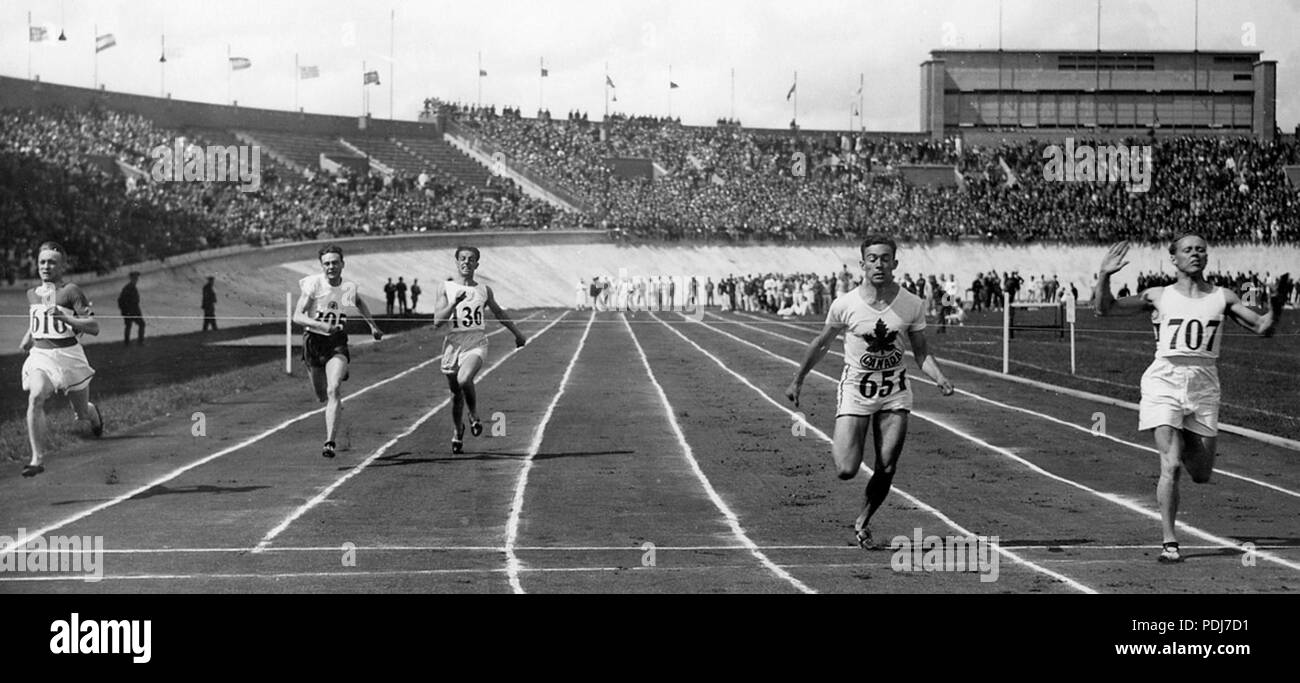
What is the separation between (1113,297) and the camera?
31.1ft

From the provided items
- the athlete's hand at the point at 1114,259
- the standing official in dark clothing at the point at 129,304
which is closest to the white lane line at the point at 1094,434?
the athlete's hand at the point at 1114,259

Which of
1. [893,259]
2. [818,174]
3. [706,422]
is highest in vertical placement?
[818,174]

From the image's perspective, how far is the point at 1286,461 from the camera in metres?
16.0

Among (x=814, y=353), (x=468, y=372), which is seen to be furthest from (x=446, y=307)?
(x=814, y=353)

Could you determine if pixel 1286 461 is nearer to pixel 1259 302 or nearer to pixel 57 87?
pixel 57 87

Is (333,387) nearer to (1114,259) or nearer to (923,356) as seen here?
(923,356)

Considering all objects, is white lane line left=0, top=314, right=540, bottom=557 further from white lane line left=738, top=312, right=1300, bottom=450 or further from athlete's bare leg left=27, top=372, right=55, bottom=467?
white lane line left=738, top=312, right=1300, bottom=450

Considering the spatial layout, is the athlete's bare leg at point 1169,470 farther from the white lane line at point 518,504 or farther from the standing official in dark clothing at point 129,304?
the standing official in dark clothing at point 129,304

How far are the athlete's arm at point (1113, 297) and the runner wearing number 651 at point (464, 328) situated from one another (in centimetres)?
675

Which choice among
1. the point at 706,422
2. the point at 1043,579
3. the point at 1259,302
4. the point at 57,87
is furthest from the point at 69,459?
the point at 1259,302

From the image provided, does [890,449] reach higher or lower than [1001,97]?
lower

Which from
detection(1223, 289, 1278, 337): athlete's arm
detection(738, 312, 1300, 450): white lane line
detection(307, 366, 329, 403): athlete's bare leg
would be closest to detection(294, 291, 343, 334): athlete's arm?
detection(307, 366, 329, 403): athlete's bare leg
